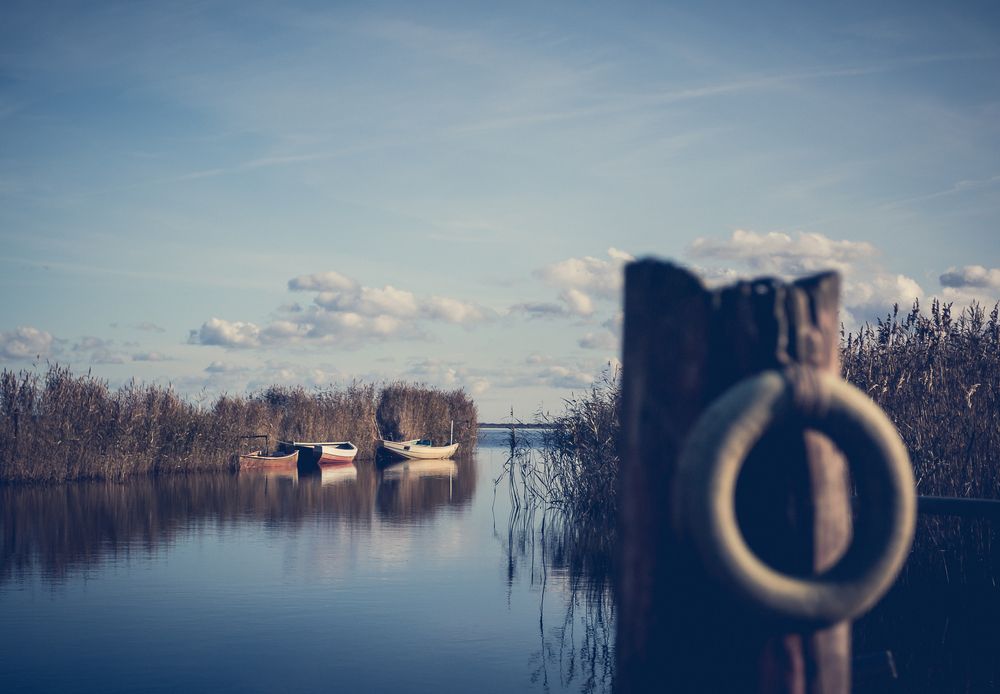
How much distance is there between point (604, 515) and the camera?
14.6 m

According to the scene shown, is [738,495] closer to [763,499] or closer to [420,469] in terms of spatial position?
[763,499]

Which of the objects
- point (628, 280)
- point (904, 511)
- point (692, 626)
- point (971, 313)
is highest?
→ point (971, 313)

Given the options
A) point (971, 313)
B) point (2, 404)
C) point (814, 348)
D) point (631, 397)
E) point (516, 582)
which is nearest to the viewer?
point (814, 348)

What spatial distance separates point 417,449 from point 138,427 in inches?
592

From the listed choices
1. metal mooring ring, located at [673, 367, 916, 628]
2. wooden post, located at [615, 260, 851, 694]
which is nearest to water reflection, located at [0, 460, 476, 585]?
wooden post, located at [615, 260, 851, 694]

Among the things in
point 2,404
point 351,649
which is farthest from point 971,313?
point 2,404

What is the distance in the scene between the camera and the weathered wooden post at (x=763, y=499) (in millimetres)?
2232

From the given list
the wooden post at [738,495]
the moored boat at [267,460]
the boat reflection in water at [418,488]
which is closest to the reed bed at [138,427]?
the moored boat at [267,460]

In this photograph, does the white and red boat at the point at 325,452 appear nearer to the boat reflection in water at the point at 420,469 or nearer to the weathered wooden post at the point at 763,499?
the boat reflection in water at the point at 420,469

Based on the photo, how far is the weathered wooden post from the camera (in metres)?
2.23

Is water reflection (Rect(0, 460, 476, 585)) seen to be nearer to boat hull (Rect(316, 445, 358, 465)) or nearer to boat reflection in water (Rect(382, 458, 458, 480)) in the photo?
boat reflection in water (Rect(382, 458, 458, 480))

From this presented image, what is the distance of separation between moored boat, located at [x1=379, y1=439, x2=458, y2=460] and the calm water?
61.1 ft

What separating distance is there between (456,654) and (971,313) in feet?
25.7

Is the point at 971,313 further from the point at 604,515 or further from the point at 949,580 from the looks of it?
the point at 604,515
